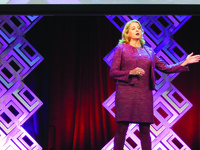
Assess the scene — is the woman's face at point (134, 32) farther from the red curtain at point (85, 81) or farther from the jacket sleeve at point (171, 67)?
the red curtain at point (85, 81)

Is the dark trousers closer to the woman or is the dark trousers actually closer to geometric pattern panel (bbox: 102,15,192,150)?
the woman

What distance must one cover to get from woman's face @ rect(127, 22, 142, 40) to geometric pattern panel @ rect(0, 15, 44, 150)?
1368mm

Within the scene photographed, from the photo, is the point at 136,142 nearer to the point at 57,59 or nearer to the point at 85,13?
the point at 57,59

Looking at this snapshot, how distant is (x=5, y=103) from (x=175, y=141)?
6.37 ft

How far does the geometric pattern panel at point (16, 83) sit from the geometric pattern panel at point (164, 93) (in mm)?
835

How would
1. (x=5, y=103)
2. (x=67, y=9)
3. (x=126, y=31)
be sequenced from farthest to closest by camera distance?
(x=5, y=103) < (x=67, y=9) < (x=126, y=31)

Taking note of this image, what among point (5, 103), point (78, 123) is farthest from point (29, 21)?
point (78, 123)

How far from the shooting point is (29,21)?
3850 millimetres

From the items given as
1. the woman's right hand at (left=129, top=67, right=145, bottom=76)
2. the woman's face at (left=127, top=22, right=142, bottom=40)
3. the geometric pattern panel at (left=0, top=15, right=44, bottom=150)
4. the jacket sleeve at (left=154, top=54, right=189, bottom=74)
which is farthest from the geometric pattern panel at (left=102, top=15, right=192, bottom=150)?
the woman's right hand at (left=129, top=67, right=145, bottom=76)

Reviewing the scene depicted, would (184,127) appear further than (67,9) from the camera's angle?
Yes

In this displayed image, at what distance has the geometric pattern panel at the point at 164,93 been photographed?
12.6 feet

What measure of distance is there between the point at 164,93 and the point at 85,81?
898 millimetres

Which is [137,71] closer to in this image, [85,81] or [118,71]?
[118,71]

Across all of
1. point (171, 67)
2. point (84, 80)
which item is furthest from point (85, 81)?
point (171, 67)
